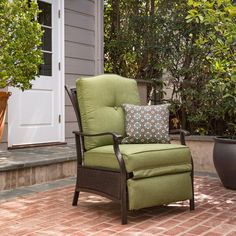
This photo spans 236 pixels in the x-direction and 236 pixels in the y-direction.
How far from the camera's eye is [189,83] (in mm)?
5184

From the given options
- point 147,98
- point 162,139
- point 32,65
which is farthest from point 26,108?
point 162,139

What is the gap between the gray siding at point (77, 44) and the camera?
5367 millimetres

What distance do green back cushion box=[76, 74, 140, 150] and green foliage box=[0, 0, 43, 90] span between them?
79 cm

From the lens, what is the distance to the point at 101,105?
3057 mm

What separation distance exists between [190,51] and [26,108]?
2.28 metres

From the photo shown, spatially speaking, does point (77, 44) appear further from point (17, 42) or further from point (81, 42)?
point (17, 42)

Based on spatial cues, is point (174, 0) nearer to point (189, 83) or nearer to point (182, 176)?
point (189, 83)

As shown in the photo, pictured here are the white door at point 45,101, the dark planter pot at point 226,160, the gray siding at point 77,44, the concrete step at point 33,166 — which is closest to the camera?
the concrete step at point 33,166

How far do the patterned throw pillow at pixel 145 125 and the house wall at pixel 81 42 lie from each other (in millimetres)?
2422

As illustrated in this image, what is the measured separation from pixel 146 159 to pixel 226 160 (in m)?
1.29

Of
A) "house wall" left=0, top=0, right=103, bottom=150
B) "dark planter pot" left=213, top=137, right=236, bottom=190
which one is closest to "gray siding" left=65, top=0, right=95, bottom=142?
"house wall" left=0, top=0, right=103, bottom=150

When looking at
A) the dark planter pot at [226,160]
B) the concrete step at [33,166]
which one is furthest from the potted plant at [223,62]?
the concrete step at [33,166]

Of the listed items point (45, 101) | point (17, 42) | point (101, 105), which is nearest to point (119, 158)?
point (101, 105)

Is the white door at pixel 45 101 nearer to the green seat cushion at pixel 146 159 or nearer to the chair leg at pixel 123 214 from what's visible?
the green seat cushion at pixel 146 159
